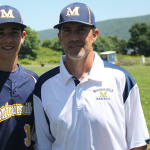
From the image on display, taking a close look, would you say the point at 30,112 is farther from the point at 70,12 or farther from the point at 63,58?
the point at 70,12

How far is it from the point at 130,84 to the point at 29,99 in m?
1.10

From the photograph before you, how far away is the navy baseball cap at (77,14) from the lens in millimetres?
2748

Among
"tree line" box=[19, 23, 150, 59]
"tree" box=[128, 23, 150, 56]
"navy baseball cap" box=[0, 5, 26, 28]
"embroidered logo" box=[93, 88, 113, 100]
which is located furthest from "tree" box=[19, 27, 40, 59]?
"embroidered logo" box=[93, 88, 113, 100]

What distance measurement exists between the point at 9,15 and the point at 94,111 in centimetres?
137

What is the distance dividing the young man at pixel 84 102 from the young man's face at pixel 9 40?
21.0 inches

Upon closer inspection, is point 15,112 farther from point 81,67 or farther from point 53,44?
point 53,44

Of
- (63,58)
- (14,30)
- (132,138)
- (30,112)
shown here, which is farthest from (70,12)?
(132,138)

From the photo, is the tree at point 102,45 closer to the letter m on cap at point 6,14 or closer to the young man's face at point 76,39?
the letter m on cap at point 6,14

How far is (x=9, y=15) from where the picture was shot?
10.0ft

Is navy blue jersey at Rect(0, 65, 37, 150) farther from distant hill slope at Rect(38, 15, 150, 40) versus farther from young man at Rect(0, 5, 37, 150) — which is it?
distant hill slope at Rect(38, 15, 150, 40)

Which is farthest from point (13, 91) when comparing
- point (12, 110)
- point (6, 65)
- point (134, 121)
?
point (134, 121)

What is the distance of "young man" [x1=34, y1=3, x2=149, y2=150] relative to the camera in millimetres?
2680

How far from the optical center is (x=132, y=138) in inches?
109

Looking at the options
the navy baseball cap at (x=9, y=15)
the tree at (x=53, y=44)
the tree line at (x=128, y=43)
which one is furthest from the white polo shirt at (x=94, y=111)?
the tree at (x=53, y=44)
